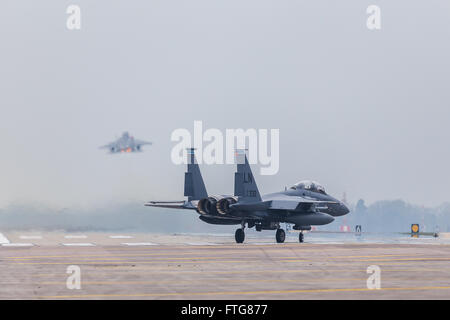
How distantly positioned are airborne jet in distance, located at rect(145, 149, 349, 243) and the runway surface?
8088 mm

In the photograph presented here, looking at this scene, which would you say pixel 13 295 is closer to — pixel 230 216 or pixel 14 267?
pixel 14 267

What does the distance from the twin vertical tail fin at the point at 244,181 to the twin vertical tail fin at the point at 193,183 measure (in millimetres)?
5491

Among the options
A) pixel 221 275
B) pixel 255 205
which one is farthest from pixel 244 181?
pixel 221 275

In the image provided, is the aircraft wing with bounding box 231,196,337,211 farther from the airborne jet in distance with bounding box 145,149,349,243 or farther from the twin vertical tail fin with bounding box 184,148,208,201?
the twin vertical tail fin with bounding box 184,148,208,201

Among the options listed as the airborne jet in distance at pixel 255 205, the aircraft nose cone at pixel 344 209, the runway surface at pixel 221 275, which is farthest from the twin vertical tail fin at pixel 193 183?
the runway surface at pixel 221 275

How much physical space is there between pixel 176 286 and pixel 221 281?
175cm

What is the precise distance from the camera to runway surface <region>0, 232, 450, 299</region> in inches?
630

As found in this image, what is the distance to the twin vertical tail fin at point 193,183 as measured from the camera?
146ft

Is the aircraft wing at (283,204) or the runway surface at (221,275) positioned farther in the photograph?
the aircraft wing at (283,204)
